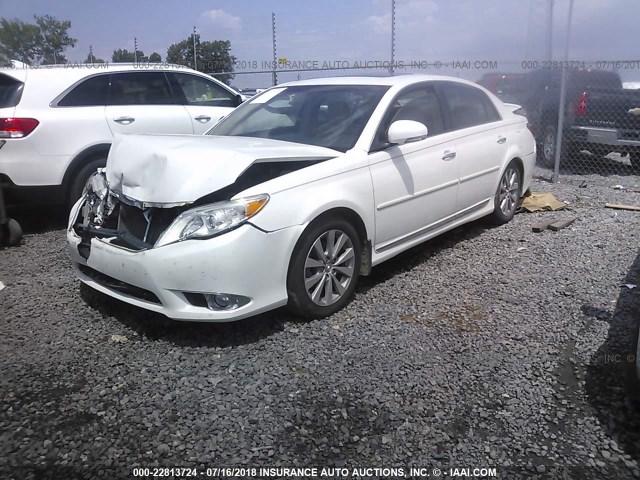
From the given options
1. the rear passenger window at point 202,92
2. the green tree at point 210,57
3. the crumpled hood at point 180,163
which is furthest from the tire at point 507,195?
the green tree at point 210,57

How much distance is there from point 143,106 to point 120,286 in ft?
12.2

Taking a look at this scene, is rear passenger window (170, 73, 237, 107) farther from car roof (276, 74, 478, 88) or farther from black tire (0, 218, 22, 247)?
black tire (0, 218, 22, 247)

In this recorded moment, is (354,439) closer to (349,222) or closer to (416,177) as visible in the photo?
(349,222)

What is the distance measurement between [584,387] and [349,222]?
1.79 meters

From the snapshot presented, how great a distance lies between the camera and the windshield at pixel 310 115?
167 inches

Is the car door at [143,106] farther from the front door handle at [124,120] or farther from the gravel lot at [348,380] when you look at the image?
the gravel lot at [348,380]

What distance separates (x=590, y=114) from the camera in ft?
29.6

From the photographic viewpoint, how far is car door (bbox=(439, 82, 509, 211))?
504 cm

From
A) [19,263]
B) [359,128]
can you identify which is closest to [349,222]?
[359,128]

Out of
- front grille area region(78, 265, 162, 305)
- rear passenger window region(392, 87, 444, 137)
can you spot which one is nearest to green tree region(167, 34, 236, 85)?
rear passenger window region(392, 87, 444, 137)

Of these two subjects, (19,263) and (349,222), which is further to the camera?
(19,263)

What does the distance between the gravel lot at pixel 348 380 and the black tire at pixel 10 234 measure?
909mm

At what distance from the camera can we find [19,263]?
4957mm

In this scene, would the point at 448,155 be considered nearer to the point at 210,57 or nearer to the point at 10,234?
the point at 10,234
